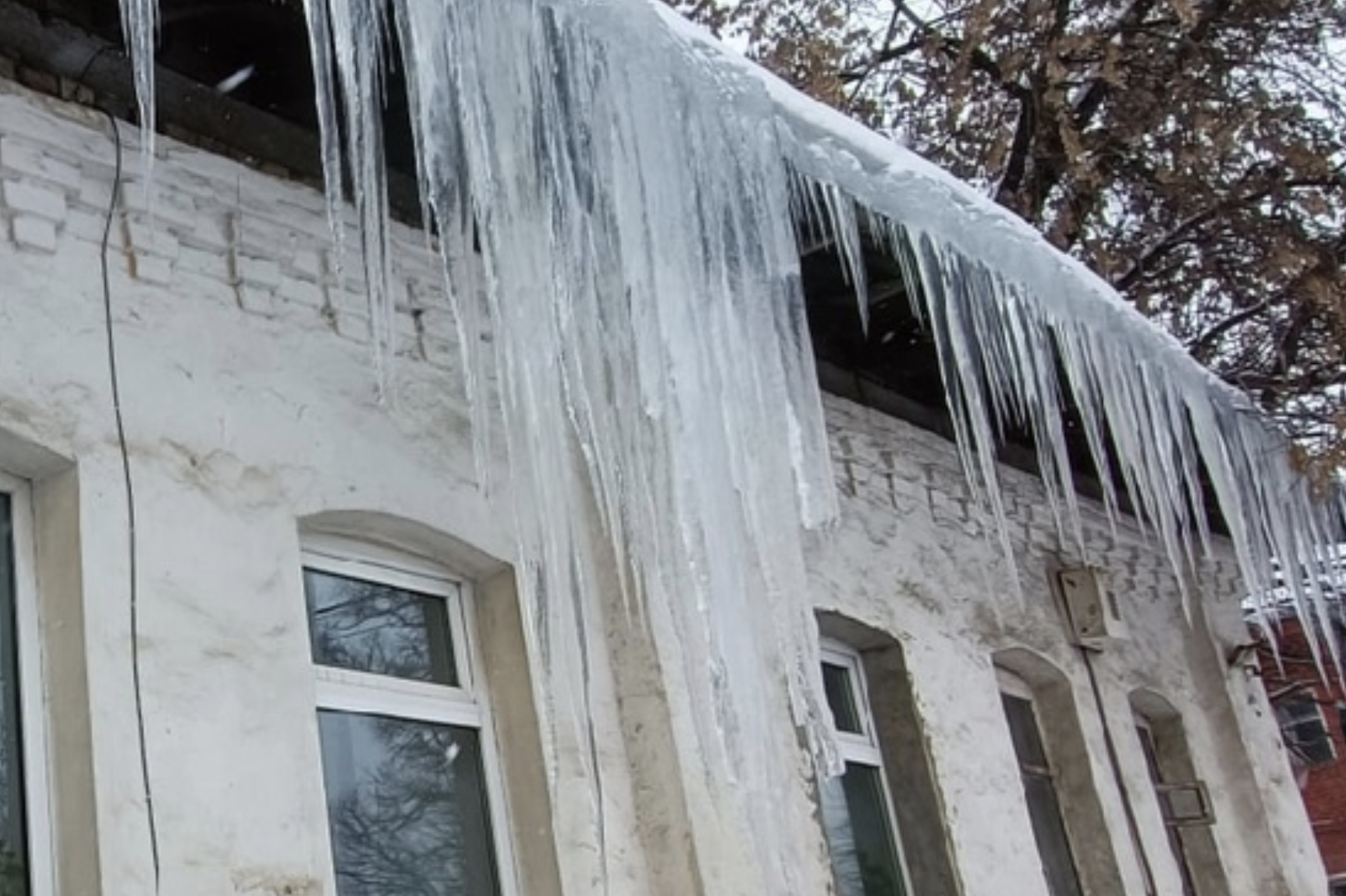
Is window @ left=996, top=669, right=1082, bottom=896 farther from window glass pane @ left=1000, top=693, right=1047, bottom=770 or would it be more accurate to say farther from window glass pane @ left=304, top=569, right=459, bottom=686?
window glass pane @ left=304, top=569, right=459, bottom=686

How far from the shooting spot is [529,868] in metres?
3.38

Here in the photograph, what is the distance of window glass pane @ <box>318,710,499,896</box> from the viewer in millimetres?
3145

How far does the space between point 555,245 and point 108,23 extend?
0.98 metres

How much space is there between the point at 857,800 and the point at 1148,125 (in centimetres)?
256

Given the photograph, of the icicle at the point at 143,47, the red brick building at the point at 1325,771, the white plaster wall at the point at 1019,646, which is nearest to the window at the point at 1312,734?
the red brick building at the point at 1325,771

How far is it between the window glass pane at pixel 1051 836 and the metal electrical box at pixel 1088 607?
514 millimetres

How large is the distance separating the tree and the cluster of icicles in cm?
203

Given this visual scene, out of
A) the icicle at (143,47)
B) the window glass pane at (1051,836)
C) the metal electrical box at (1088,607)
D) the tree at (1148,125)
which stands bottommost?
the window glass pane at (1051,836)

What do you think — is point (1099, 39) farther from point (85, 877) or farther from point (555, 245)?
point (85, 877)

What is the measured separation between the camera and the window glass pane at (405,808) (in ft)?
10.3

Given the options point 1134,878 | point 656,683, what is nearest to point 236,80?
point 656,683

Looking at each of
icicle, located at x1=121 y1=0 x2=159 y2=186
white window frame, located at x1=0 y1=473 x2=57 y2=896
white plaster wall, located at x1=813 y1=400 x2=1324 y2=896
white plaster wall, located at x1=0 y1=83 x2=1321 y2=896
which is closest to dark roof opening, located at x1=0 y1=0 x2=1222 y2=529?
white plaster wall, located at x1=0 y1=83 x2=1321 y2=896

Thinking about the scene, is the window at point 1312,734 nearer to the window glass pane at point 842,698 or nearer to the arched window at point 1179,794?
the arched window at point 1179,794

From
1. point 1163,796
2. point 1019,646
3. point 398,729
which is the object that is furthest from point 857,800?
point 1163,796
